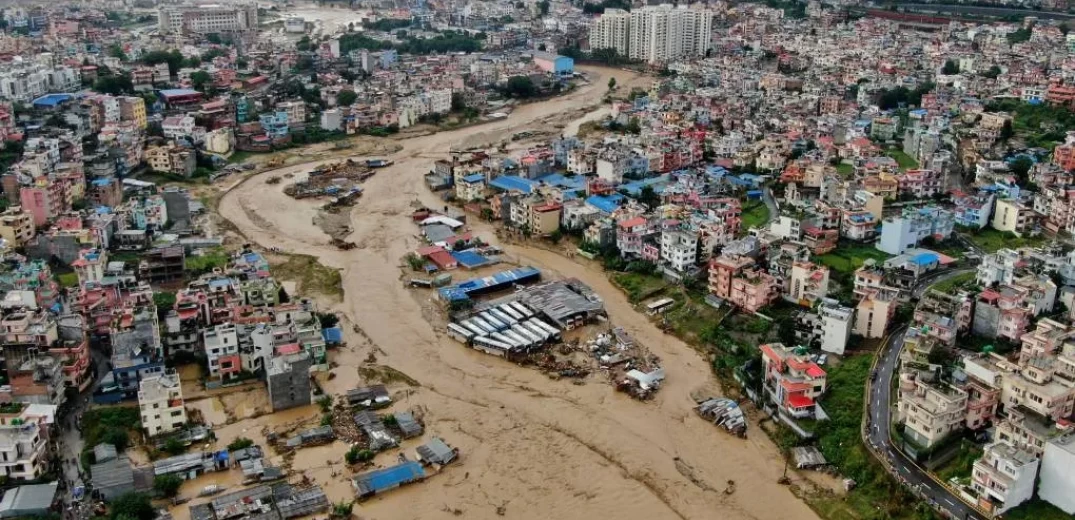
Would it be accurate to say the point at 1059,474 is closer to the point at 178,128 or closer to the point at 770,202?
the point at 770,202

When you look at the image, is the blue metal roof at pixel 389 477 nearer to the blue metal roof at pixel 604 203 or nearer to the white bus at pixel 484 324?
the white bus at pixel 484 324

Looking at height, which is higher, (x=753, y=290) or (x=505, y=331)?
(x=753, y=290)

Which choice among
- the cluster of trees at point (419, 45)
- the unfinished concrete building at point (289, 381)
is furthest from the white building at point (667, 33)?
the unfinished concrete building at point (289, 381)

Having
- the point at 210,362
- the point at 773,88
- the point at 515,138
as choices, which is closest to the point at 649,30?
the point at 773,88

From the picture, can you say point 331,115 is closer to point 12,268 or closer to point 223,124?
point 223,124

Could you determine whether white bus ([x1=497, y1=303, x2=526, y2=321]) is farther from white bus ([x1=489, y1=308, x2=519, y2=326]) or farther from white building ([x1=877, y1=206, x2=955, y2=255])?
white building ([x1=877, y1=206, x2=955, y2=255])

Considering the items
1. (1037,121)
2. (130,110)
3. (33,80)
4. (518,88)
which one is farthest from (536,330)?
(33,80)
